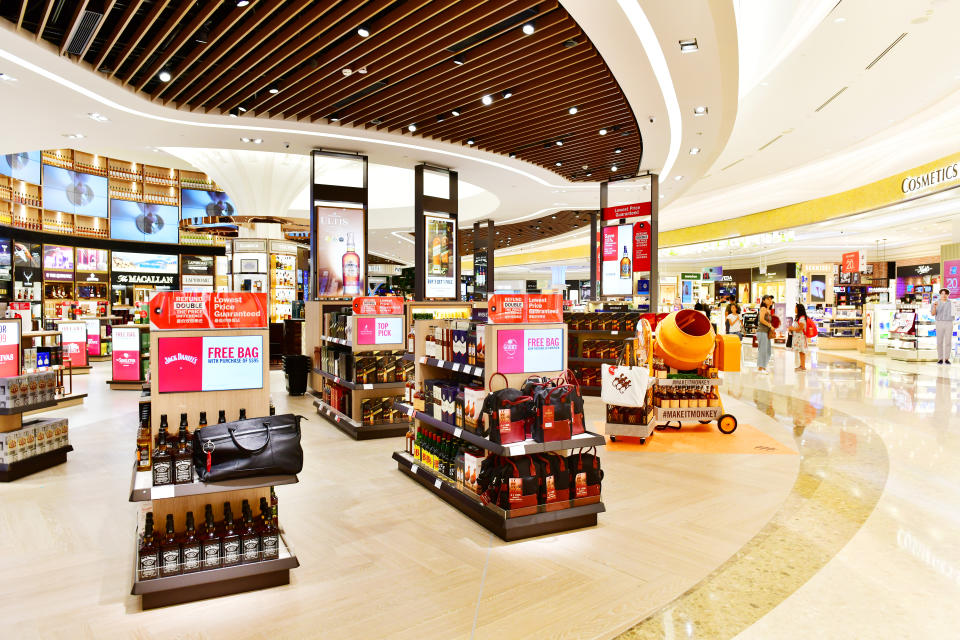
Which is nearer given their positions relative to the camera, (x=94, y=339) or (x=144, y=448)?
(x=144, y=448)

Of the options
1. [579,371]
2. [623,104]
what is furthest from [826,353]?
[623,104]

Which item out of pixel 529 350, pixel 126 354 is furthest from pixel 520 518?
pixel 126 354

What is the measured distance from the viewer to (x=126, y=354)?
999 centimetres

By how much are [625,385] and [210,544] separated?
4064 millimetres

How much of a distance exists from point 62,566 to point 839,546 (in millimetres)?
4591

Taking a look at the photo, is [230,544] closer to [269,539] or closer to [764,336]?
[269,539]

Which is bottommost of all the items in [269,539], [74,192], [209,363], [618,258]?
[269,539]

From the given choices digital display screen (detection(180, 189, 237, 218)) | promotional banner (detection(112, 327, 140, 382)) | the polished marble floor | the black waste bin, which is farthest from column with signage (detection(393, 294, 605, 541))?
digital display screen (detection(180, 189, 237, 218))

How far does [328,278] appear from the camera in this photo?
910 centimetres

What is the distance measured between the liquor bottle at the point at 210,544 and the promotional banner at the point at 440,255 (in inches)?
293

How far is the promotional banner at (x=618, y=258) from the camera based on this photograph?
9.99 m

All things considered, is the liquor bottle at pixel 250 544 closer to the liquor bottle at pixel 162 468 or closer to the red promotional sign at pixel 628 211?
the liquor bottle at pixel 162 468

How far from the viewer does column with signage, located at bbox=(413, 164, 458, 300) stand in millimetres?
10039

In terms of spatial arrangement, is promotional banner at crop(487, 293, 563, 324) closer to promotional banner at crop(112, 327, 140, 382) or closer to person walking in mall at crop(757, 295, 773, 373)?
promotional banner at crop(112, 327, 140, 382)
